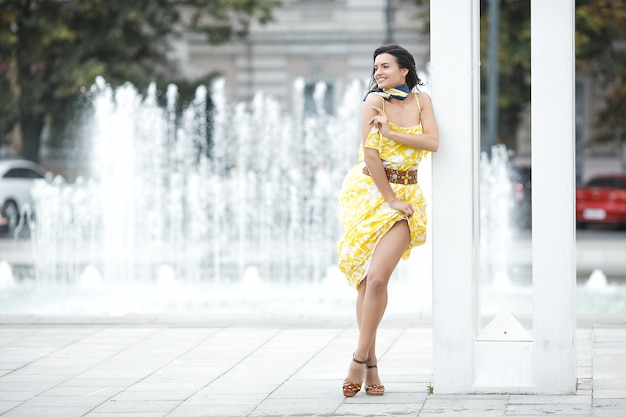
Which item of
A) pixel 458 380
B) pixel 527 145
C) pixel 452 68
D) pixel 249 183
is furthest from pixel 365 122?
pixel 527 145

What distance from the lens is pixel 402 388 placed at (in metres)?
7.45

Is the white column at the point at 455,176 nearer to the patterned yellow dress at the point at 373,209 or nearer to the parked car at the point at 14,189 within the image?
the patterned yellow dress at the point at 373,209

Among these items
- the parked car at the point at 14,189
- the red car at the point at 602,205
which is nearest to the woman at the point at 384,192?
the parked car at the point at 14,189

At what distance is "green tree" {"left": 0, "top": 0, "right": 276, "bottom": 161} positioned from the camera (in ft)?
100

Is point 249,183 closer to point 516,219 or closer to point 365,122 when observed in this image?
point 516,219

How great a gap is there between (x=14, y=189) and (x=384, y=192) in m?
21.4

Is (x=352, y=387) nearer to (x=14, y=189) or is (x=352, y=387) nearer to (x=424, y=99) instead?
(x=424, y=99)

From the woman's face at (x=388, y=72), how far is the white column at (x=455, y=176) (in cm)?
18

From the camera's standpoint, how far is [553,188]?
7.02 metres

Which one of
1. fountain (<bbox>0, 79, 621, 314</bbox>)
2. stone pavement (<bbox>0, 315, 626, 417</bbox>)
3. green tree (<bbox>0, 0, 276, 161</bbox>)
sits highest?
green tree (<bbox>0, 0, 276, 161</bbox>)

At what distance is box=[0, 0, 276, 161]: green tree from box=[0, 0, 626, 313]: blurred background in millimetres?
48

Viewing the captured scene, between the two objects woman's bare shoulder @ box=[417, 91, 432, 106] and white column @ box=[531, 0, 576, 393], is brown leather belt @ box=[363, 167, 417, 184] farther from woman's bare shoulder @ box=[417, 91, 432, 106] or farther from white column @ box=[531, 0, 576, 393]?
white column @ box=[531, 0, 576, 393]

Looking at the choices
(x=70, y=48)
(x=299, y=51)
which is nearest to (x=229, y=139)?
(x=70, y=48)

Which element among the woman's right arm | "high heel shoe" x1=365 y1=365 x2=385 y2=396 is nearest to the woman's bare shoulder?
the woman's right arm
